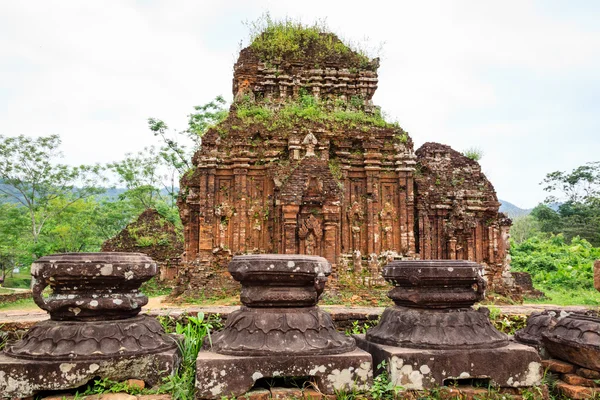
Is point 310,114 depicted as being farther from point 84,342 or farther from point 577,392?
point 84,342

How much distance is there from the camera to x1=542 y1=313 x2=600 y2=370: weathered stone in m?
3.21

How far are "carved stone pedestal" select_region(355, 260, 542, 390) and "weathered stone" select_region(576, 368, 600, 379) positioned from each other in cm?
39

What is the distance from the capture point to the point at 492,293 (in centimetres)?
1369

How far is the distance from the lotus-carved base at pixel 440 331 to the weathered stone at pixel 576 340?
18.0 inches

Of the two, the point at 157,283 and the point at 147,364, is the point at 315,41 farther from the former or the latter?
the point at 147,364

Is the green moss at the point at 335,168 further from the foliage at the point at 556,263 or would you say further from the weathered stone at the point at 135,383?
the foliage at the point at 556,263

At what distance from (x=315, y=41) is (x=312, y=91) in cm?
199

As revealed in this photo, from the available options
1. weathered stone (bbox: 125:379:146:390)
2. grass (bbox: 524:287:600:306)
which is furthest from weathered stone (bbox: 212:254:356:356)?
grass (bbox: 524:287:600:306)

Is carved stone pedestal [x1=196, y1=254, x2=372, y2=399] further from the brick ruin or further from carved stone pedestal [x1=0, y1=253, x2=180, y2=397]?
the brick ruin

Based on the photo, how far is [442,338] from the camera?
3.16 metres

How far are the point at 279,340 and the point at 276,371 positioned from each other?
186 millimetres

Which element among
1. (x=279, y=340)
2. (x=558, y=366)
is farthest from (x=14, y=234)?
(x=558, y=366)

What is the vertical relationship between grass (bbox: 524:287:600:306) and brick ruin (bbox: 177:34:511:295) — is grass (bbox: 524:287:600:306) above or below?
below

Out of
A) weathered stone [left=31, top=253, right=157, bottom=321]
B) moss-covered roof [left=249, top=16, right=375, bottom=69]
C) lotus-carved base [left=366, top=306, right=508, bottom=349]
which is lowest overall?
lotus-carved base [left=366, top=306, right=508, bottom=349]
